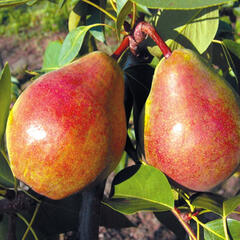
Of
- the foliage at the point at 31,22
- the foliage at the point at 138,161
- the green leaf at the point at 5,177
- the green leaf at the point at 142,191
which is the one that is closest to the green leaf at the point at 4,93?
the foliage at the point at 138,161

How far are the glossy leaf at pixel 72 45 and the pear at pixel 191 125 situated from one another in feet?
0.61

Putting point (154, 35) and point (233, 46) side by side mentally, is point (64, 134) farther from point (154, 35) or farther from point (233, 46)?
point (233, 46)

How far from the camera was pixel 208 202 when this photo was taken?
0.68 m

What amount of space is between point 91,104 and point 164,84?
5.7 inches

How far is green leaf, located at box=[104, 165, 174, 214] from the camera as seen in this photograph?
65 cm

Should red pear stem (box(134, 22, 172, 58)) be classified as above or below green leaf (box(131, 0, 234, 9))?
below

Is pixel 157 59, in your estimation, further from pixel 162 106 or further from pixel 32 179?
pixel 32 179

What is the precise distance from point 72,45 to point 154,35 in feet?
0.58

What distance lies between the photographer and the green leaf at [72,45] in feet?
2.44

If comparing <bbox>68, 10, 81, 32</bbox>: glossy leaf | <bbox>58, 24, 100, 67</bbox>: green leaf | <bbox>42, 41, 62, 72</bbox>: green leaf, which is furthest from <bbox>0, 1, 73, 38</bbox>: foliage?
<bbox>58, 24, 100, 67</bbox>: green leaf

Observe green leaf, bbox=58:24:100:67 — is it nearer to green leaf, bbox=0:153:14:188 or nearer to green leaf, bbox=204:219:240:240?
green leaf, bbox=0:153:14:188

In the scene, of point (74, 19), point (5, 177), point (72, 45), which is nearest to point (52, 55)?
point (74, 19)

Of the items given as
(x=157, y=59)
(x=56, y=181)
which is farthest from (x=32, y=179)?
(x=157, y=59)

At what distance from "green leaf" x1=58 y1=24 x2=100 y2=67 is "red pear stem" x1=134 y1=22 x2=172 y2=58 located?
0.12m
